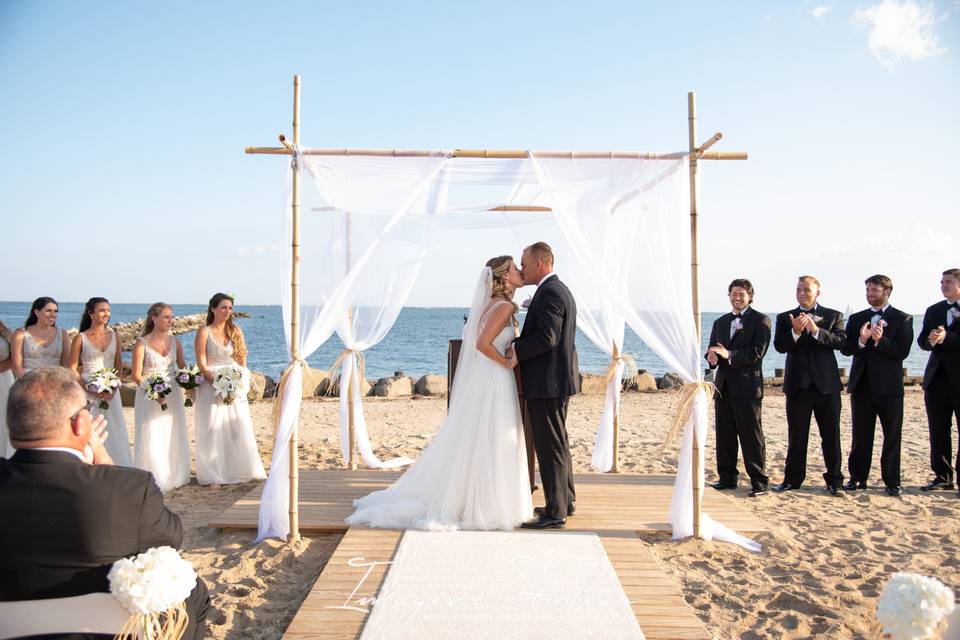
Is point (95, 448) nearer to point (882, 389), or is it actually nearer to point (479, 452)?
point (479, 452)

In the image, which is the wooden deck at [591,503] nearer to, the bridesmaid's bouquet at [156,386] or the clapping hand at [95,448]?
the bridesmaid's bouquet at [156,386]

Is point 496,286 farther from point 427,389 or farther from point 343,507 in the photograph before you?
point 427,389

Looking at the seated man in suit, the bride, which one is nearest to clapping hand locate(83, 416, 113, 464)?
the seated man in suit

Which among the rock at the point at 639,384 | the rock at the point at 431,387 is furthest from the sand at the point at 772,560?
the rock at the point at 639,384

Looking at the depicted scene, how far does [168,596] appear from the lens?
7.22 ft

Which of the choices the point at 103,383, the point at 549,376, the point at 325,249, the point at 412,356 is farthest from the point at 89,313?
the point at 412,356

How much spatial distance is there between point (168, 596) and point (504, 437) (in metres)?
2.63

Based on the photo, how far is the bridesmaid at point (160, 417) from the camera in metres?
6.14

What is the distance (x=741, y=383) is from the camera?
600 centimetres

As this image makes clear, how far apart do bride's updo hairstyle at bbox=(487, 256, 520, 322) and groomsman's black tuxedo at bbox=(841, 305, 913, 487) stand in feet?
11.1

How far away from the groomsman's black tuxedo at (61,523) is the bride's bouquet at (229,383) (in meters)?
3.96

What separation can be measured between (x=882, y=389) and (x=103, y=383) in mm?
7006

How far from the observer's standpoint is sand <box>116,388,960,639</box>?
3521mm

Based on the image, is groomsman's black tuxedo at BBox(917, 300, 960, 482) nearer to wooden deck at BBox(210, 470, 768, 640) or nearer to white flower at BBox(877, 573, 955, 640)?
wooden deck at BBox(210, 470, 768, 640)
